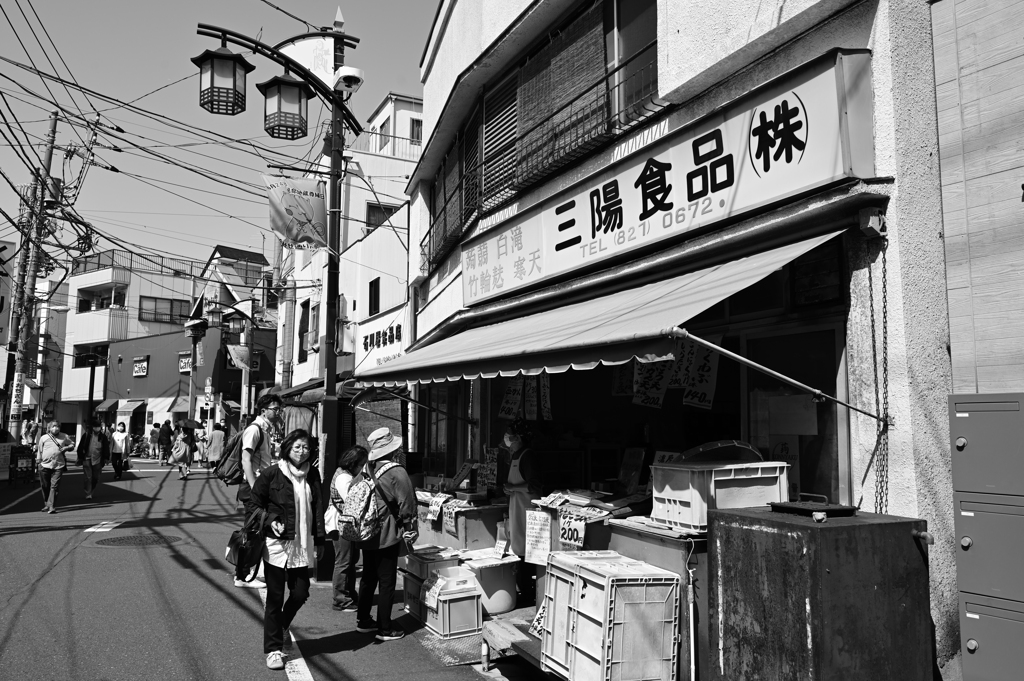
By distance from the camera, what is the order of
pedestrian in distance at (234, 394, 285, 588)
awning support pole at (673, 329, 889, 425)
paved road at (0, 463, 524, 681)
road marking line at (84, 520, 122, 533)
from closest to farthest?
awning support pole at (673, 329, 889, 425) < paved road at (0, 463, 524, 681) < pedestrian in distance at (234, 394, 285, 588) < road marking line at (84, 520, 122, 533)

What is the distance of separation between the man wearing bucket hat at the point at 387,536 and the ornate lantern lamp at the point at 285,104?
20.2ft

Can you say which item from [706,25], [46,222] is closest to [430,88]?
[706,25]

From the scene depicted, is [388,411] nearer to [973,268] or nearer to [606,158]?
[606,158]

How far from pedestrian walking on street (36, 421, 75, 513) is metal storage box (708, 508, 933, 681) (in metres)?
15.0

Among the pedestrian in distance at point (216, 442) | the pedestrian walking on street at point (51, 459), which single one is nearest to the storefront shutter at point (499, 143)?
the pedestrian walking on street at point (51, 459)

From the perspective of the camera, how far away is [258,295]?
142 feet

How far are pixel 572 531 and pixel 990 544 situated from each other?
332 cm

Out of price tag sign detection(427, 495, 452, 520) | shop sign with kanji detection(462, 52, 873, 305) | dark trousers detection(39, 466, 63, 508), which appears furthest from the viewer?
dark trousers detection(39, 466, 63, 508)

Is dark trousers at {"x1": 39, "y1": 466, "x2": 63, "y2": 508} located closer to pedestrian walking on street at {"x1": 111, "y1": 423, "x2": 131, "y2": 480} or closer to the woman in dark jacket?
pedestrian walking on street at {"x1": 111, "y1": 423, "x2": 131, "y2": 480}

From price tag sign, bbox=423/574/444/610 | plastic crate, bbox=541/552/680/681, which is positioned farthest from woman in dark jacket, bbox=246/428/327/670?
plastic crate, bbox=541/552/680/681

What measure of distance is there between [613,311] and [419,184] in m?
11.0

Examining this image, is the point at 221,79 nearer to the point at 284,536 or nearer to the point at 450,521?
the point at 450,521

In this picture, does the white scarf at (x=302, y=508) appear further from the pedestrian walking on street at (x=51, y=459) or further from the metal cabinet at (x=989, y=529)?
the pedestrian walking on street at (x=51, y=459)

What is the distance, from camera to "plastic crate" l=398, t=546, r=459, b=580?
24.3 feet
